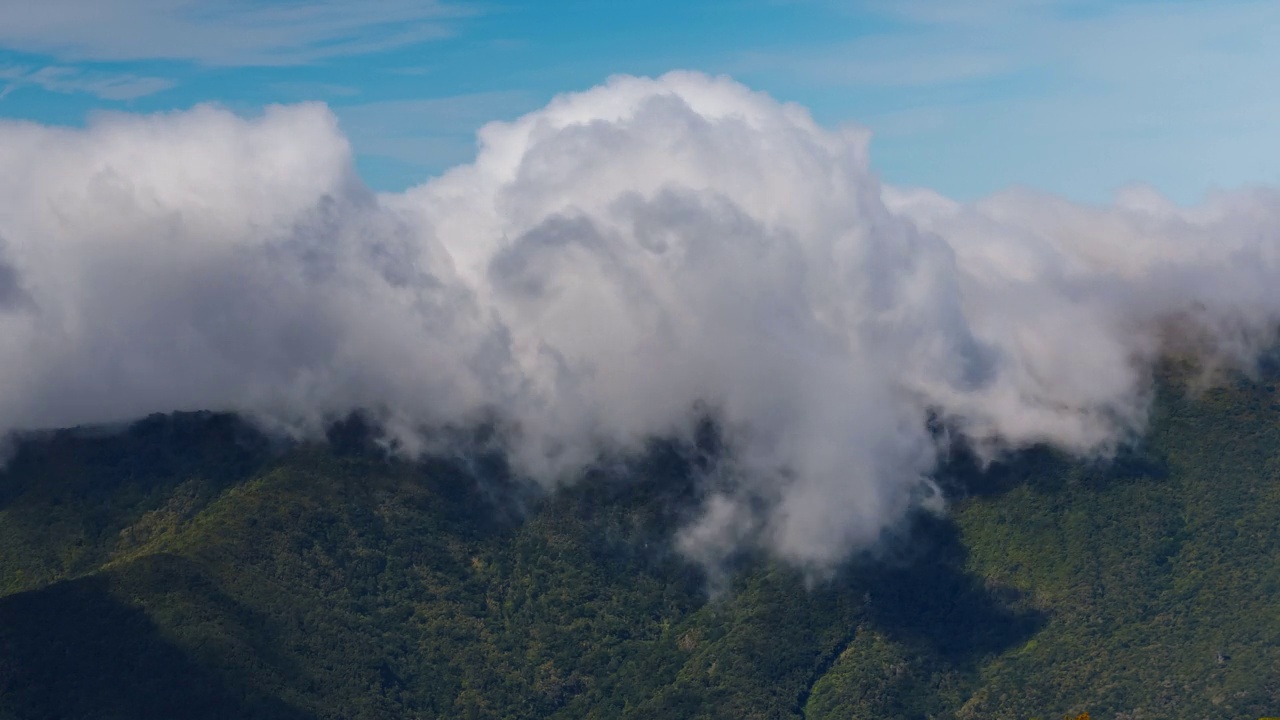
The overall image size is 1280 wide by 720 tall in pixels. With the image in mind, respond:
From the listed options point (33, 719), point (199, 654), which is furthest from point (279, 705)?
point (33, 719)

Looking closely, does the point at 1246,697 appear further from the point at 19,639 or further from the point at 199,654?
the point at 19,639

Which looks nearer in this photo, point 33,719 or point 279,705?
point 33,719

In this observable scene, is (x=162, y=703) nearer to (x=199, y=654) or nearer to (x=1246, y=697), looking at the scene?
(x=199, y=654)

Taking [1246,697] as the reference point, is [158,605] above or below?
above

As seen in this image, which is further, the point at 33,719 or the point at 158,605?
the point at 158,605

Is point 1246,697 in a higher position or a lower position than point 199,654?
lower

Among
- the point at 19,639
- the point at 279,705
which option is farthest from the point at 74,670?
the point at 279,705
